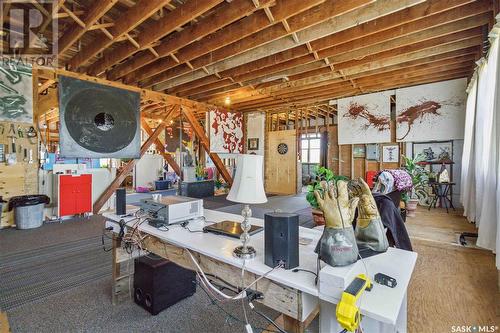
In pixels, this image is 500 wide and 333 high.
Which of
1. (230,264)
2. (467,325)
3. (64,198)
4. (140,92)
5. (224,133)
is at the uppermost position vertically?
(140,92)

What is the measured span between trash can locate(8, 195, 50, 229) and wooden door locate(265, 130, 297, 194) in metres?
6.15

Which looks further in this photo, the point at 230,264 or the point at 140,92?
the point at 140,92

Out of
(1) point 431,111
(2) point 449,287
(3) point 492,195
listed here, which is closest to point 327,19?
(3) point 492,195

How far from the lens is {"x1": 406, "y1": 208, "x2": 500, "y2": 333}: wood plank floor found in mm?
1625

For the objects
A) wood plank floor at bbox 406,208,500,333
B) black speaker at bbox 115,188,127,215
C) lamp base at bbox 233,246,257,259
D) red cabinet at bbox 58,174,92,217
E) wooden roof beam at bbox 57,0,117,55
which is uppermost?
wooden roof beam at bbox 57,0,117,55

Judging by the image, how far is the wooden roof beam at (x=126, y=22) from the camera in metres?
2.69

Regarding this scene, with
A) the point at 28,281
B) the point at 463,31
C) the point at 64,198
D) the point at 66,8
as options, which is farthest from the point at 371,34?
the point at 64,198

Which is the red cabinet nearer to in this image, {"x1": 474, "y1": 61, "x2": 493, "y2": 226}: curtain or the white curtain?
the white curtain

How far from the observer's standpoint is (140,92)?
548 centimetres

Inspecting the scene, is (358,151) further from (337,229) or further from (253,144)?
(337,229)

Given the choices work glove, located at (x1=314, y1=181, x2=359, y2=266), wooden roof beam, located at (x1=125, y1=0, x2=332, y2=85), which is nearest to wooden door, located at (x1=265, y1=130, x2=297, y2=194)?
wooden roof beam, located at (x1=125, y1=0, x2=332, y2=85)

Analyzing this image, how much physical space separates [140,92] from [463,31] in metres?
6.06

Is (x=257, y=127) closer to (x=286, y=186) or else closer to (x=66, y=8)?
(x=286, y=186)

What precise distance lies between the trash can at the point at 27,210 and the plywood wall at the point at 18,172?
0.53ft
